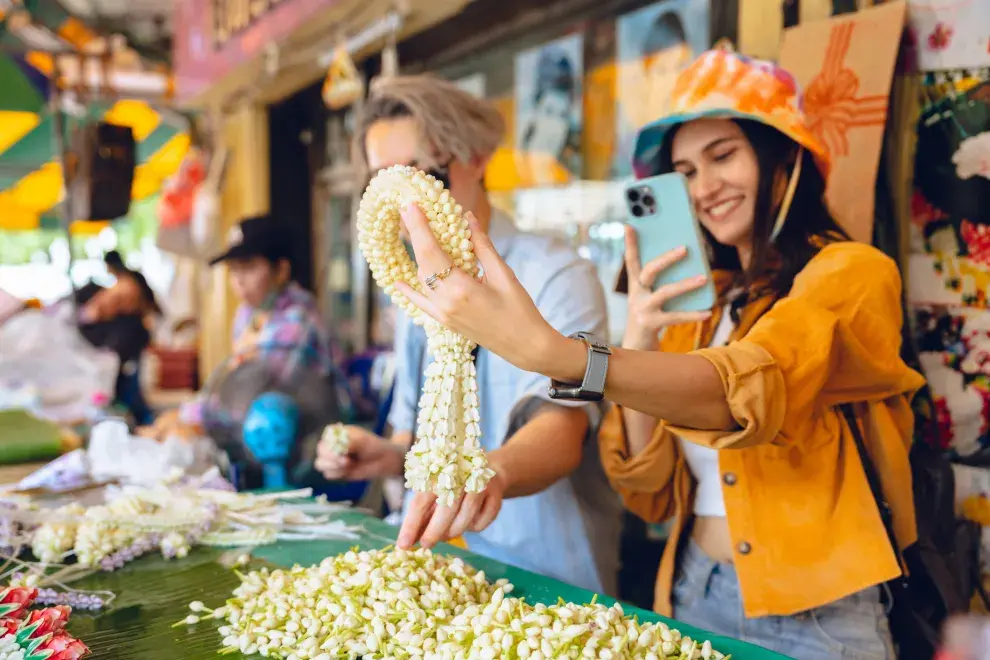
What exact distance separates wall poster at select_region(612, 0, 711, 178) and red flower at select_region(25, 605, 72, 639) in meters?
2.04

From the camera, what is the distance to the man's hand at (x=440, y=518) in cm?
127

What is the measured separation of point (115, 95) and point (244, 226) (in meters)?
2.60

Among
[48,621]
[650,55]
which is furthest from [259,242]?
[48,621]

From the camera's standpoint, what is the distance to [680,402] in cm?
113

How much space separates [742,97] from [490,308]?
0.70 meters

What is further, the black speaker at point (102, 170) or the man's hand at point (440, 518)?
the black speaker at point (102, 170)

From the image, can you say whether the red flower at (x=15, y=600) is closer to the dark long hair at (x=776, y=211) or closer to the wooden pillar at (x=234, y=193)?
the dark long hair at (x=776, y=211)

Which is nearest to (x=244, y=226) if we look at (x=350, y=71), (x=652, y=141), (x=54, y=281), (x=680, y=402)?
(x=350, y=71)

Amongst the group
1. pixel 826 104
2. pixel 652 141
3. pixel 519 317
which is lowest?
pixel 519 317

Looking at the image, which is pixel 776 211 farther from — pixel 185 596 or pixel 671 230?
pixel 185 596

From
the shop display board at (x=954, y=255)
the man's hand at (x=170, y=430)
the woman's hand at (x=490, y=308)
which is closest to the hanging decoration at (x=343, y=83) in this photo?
the man's hand at (x=170, y=430)

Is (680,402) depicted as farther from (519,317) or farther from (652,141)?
(652,141)

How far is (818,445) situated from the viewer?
1409mm

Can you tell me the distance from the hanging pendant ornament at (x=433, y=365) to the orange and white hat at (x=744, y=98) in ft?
1.88
